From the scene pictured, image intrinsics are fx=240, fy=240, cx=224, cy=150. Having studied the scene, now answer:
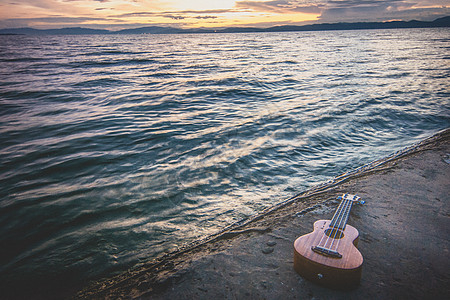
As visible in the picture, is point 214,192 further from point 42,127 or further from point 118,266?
point 42,127

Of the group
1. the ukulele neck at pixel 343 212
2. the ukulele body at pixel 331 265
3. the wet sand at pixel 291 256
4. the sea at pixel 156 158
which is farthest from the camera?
the sea at pixel 156 158

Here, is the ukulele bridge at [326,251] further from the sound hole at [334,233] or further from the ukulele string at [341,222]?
the sound hole at [334,233]

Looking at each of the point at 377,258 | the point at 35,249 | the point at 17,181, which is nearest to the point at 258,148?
the point at 377,258

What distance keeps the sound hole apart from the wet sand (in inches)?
16.0

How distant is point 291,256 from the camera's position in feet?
10.0

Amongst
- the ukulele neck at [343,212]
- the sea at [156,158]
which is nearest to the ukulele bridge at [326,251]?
the ukulele neck at [343,212]

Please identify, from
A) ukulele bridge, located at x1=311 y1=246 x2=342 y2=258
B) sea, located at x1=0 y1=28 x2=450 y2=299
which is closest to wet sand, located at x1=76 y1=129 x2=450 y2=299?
ukulele bridge, located at x1=311 y1=246 x2=342 y2=258

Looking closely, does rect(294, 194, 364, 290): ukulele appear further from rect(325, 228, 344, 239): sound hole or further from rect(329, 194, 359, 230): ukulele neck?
rect(329, 194, 359, 230): ukulele neck

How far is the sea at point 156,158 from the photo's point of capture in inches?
150

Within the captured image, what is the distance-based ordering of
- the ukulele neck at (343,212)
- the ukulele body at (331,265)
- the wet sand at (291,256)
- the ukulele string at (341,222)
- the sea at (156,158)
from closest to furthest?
the ukulele body at (331,265), the wet sand at (291,256), the ukulele string at (341,222), the ukulele neck at (343,212), the sea at (156,158)

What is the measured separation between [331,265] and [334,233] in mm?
641

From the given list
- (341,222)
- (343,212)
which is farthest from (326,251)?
(343,212)

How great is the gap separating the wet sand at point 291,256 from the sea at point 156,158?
0.51 meters

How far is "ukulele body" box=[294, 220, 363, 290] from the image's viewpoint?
2430 mm
